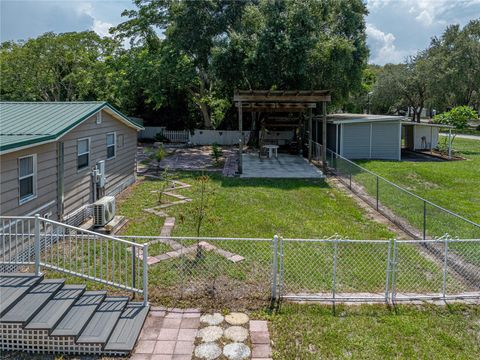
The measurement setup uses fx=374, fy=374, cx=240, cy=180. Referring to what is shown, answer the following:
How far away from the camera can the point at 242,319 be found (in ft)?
16.5

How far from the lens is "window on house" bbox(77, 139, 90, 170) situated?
9.37 meters

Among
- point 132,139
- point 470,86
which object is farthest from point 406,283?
point 470,86

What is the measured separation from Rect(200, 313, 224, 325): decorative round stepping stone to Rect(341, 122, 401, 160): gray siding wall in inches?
648

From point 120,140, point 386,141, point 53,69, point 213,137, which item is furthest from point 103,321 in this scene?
point 53,69

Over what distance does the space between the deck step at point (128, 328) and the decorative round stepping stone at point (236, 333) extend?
44.2 inches

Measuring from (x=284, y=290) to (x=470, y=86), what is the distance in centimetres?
3670

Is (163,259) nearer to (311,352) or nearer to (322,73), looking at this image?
(311,352)

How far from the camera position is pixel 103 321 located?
470 cm

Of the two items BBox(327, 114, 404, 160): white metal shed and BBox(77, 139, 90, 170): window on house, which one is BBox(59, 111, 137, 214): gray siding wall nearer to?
BBox(77, 139, 90, 170): window on house

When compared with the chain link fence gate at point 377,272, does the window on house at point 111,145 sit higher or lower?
higher

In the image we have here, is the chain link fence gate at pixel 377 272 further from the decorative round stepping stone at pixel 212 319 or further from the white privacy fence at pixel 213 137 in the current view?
the white privacy fence at pixel 213 137

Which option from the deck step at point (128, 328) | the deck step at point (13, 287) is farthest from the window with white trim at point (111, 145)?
the deck step at point (128, 328)

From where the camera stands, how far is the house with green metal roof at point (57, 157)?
6.72m

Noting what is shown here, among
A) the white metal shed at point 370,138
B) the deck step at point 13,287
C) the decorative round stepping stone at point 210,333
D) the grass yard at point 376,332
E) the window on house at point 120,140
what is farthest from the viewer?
the white metal shed at point 370,138
